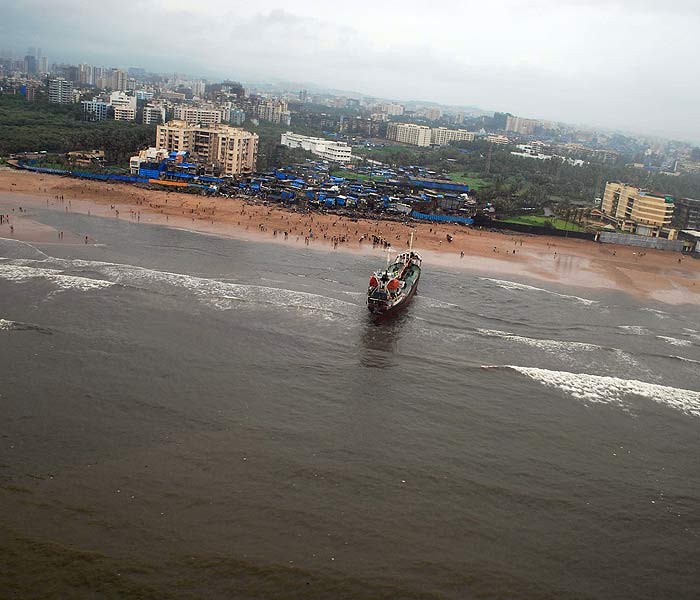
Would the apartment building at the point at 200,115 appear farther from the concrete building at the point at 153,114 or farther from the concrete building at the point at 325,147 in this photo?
the concrete building at the point at 325,147

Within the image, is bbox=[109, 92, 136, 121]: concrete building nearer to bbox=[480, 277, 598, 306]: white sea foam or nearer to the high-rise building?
the high-rise building

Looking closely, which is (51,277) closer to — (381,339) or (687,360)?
(381,339)

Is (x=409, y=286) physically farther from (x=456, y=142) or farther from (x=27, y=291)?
(x=456, y=142)

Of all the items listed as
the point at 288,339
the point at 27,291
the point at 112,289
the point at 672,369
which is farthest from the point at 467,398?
the point at 27,291

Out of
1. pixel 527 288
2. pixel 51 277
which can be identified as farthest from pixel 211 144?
pixel 527 288

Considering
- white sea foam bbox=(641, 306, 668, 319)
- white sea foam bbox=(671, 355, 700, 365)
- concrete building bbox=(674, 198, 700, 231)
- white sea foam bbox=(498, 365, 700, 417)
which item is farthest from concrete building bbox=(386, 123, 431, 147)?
white sea foam bbox=(498, 365, 700, 417)
